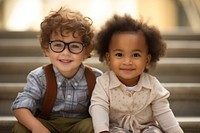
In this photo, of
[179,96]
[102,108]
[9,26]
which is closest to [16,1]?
[9,26]

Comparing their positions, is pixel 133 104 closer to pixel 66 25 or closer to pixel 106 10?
pixel 66 25

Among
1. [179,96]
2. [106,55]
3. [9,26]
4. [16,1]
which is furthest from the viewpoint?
[16,1]

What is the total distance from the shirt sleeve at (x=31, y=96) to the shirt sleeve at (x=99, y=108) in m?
0.27

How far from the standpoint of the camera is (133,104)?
1.83 m

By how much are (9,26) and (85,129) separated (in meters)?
3.12

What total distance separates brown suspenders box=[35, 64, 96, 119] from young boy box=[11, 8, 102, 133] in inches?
0.8

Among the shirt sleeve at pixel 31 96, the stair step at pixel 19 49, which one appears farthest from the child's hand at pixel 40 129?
the stair step at pixel 19 49

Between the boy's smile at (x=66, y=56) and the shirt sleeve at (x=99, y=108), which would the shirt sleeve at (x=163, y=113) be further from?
the boy's smile at (x=66, y=56)

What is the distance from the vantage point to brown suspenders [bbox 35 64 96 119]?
1.88m

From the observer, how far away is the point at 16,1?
5.58 meters

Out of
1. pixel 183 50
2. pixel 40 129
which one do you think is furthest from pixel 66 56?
pixel 183 50

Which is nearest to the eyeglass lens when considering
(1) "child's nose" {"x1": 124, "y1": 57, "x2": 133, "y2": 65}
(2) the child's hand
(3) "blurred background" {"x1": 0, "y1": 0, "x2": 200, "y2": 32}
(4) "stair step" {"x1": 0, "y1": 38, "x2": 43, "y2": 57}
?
(1) "child's nose" {"x1": 124, "y1": 57, "x2": 133, "y2": 65}

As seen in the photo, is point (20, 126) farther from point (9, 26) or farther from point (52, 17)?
point (9, 26)

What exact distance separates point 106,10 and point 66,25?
3.76 meters
